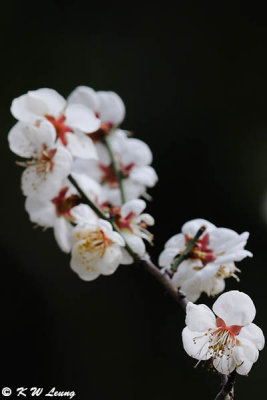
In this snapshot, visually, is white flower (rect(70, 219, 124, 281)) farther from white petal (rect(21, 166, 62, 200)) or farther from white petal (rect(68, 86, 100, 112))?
white petal (rect(68, 86, 100, 112))

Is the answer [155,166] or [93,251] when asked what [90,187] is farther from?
[155,166]

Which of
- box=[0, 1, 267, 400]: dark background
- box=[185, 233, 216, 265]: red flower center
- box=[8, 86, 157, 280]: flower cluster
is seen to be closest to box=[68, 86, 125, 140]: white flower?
box=[8, 86, 157, 280]: flower cluster

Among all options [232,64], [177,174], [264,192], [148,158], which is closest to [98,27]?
[232,64]

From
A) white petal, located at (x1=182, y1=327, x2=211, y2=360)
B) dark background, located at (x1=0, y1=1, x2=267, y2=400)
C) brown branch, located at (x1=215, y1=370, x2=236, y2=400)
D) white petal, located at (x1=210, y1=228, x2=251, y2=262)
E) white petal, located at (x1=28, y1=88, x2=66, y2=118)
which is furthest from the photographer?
dark background, located at (x1=0, y1=1, x2=267, y2=400)

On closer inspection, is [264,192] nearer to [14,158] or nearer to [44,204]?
[14,158]

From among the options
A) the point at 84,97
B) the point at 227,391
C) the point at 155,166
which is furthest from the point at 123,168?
the point at 155,166

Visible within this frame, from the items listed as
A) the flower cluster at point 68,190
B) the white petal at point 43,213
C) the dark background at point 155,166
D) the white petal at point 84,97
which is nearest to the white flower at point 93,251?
the flower cluster at point 68,190

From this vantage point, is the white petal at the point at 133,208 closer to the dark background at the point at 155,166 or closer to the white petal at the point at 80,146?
the white petal at the point at 80,146
